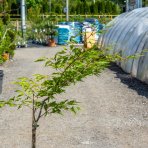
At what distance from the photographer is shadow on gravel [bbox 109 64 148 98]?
10.8 m

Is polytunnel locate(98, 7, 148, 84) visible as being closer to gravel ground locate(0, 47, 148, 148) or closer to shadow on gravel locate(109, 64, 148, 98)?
shadow on gravel locate(109, 64, 148, 98)

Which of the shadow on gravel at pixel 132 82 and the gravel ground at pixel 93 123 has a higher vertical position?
the gravel ground at pixel 93 123

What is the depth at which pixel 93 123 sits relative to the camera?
7625 millimetres

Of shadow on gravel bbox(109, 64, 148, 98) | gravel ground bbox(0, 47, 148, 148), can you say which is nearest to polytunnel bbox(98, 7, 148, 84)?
shadow on gravel bbox(109, 64, 148, 98)

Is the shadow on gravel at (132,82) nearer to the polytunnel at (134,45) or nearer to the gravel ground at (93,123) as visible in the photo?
the gravel ground at (93,123)

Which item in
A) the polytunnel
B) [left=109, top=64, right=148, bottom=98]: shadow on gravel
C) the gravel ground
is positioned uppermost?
the polytunnel

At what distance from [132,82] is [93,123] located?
15.6ft

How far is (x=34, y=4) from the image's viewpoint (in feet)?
186

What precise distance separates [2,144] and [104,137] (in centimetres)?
155

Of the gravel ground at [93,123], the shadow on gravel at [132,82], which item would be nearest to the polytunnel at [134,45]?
the shadow on gravel at [132,82]

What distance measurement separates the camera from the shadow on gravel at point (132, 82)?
10757 mm

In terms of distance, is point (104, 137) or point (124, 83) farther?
point (124, 83)

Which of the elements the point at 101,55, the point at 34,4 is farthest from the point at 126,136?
the point at 34,4

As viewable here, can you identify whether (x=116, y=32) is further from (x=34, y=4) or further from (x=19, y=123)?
(x=34, y=4)
